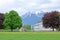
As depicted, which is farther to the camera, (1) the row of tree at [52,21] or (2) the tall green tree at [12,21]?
(1) the row of tree at [52,21]

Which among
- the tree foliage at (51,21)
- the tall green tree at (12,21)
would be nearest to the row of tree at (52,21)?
the tree foliage at (51,21)

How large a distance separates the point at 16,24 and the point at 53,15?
14.5 metres

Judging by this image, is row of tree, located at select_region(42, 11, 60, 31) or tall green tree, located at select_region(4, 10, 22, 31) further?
row of tree, located at select_region(42, 11, 60, 31)

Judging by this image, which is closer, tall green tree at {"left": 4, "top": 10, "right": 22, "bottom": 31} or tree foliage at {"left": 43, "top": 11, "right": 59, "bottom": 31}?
tall green tree at {"left": 4, "top": 10, "right": 22, "bottom": 31}

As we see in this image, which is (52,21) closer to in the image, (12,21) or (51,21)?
(51,21)

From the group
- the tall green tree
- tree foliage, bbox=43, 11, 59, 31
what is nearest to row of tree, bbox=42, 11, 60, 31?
tree foliage, bbox=43, 11, 59, 31

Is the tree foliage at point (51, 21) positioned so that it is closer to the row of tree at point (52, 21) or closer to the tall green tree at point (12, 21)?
the row of tree at point (52, 21)

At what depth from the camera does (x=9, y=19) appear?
7625cm

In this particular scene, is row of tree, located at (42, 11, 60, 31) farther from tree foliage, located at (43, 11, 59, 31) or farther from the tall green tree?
the tall green tree

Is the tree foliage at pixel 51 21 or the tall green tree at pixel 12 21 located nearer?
the tall green tree at pixel 12 21

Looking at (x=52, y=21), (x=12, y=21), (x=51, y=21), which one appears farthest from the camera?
(x=51, y=21)

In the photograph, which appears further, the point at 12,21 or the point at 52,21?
the point at 52,21

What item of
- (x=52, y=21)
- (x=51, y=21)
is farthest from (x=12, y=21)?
(x=52, y=21)

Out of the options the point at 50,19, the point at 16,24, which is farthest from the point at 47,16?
the point at 16,24
